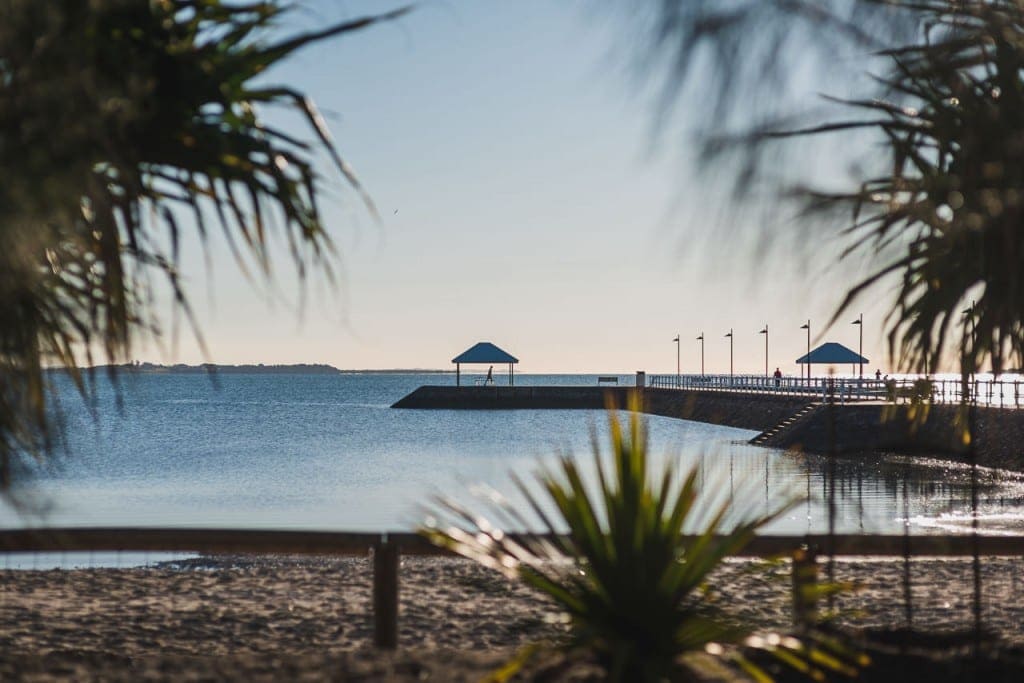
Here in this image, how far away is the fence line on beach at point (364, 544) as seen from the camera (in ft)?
18.7

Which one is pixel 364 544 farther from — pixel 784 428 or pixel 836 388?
pixel 836 388

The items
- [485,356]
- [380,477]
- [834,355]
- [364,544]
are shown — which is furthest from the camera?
[485,356]

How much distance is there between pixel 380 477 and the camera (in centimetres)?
3581

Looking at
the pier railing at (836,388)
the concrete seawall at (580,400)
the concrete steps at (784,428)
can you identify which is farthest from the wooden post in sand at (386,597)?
the concrete seawall at (580,400)

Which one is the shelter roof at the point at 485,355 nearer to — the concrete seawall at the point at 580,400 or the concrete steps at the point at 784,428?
the concrete seawall at the point at 580,400

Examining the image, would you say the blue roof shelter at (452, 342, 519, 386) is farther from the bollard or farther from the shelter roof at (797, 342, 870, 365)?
the bollard

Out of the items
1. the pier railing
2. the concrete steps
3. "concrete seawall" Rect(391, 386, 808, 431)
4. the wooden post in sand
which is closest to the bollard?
the wooden post in sand

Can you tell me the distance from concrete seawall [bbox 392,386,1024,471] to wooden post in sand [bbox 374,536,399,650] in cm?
161

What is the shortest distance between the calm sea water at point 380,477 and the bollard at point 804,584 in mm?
508

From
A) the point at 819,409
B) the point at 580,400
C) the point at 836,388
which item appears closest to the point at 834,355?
the point at 836,388

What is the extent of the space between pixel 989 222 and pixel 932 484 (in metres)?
27.0

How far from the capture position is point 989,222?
4332 millimetres

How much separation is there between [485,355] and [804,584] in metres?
85.1

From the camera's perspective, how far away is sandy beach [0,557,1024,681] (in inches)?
171
